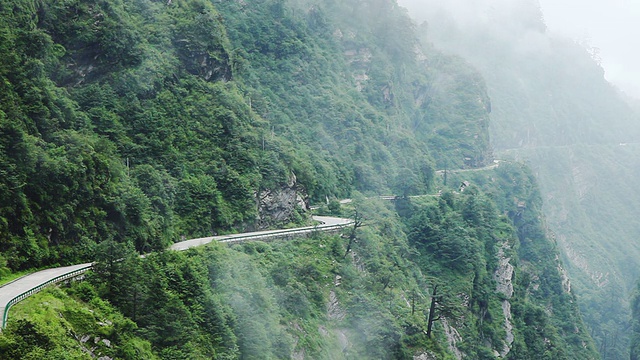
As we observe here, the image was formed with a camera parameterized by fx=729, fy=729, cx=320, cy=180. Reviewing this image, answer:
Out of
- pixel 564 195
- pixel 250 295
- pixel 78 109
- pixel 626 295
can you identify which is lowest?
pixel 626 295

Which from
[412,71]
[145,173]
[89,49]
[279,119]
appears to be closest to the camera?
[145,173]

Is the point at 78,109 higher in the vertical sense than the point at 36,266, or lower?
higher

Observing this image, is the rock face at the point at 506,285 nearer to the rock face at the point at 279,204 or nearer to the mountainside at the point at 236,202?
the mountainside at the point at 236,202

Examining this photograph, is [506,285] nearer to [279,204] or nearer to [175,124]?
[279,204]

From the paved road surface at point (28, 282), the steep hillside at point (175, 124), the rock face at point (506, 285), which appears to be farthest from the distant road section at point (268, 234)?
the rock face at point (506, 285)

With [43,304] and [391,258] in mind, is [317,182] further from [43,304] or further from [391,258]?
[43,304]

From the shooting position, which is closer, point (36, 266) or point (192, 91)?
point (36, 266)

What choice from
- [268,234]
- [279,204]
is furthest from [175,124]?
[268,234]

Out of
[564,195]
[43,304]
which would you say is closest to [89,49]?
[43,304]
